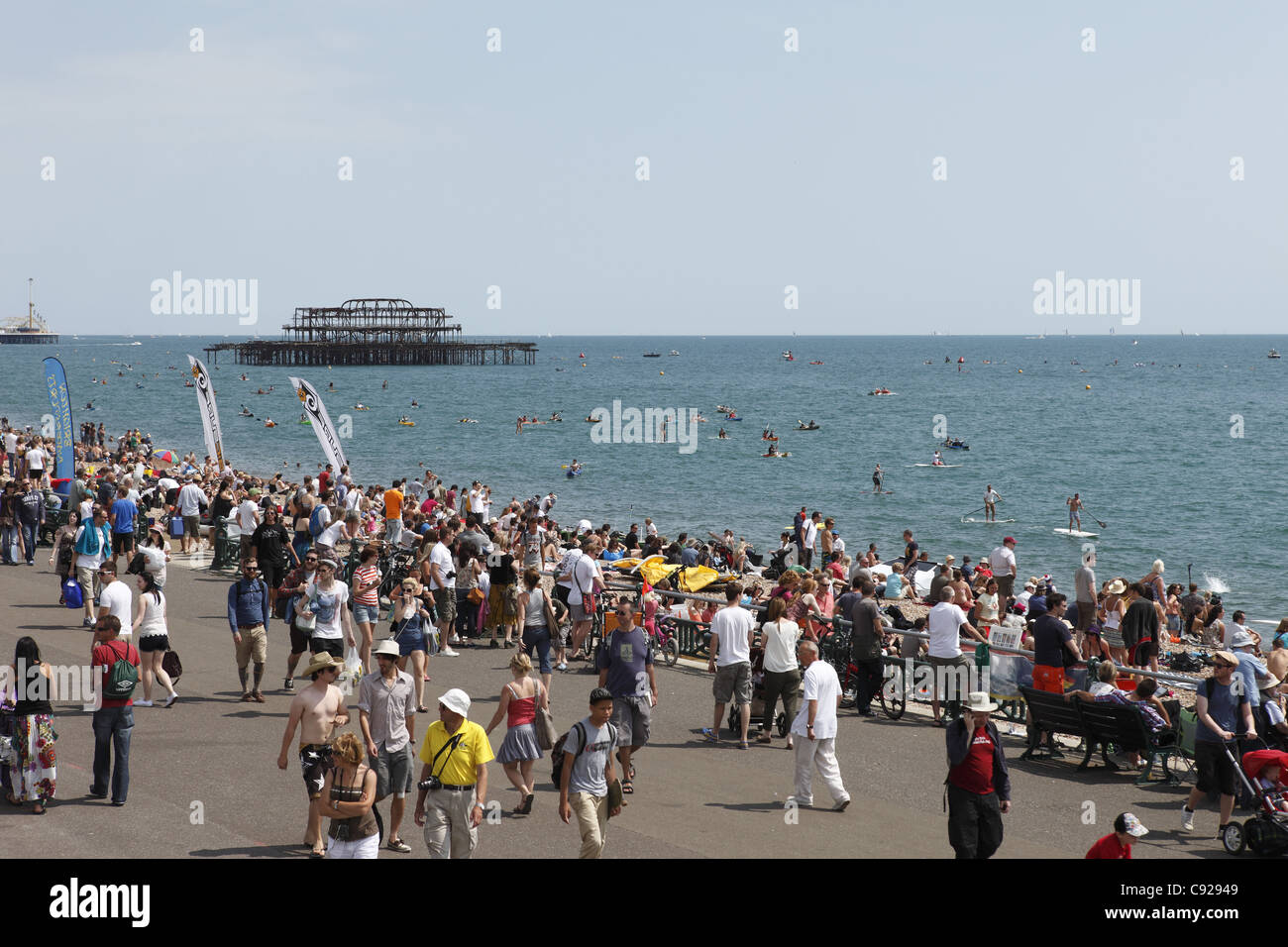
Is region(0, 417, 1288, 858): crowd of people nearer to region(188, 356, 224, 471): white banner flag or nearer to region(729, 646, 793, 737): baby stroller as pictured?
region(729, 646, 793, 737): baby stroller

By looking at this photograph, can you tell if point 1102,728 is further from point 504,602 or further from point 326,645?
point 504,602

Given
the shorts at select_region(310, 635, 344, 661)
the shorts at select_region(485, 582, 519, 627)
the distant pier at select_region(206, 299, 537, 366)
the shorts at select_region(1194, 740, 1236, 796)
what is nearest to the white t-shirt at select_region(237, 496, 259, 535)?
the shorts at select_region(485, 582, 519, 627)

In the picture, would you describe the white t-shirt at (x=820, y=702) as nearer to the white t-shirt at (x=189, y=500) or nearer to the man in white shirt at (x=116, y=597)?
the man in white shirt at (x=116, y=597)

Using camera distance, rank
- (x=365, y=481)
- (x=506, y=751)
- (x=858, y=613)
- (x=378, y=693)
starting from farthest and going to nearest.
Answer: (x=365, y=481) → (x=858, y=613) → (x=506, y=751) → (x=378, y=693)

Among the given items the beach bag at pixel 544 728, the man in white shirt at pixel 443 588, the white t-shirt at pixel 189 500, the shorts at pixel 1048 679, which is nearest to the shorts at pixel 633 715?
the beach bag at pixel 544 728

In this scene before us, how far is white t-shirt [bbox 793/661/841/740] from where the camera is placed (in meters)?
10.1

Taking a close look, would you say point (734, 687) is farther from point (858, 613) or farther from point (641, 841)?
point (641, 841)

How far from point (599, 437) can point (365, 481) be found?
26.3m

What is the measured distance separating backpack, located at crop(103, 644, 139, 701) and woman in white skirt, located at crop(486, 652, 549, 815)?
9.62 ft

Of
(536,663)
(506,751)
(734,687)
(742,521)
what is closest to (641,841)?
(506,751)

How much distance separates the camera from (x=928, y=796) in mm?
10406

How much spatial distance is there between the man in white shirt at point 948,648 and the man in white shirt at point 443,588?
6458 millimetres

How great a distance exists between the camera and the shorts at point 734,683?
1190 cm
